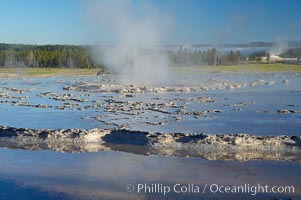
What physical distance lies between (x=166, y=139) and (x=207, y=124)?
2936 mm

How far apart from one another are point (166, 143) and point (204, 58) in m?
68.1

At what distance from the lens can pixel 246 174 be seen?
29.2 feet

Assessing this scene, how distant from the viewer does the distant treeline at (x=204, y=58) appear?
75.9 meters

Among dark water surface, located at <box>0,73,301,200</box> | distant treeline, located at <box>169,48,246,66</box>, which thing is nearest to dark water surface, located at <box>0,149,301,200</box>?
dark water surface, located at <box>0,73,301,200</box>

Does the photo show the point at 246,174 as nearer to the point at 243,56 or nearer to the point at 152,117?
the point at 152,117

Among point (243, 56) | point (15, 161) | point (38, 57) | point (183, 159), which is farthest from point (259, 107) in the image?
point (243, 56)

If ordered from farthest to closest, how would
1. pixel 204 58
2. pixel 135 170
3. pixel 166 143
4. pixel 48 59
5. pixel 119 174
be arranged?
pixel 204 58
pixel 48 59
pixel 166 143
pixel 135 170
pixel 119 174

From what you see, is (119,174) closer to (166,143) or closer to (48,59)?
(166,143)

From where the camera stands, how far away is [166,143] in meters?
11.6

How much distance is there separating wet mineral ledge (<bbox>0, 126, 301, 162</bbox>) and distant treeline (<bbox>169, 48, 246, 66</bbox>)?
62278 mm

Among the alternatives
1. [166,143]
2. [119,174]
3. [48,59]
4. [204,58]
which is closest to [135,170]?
[119,174]

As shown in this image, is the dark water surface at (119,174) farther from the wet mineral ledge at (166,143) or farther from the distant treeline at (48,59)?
the distant treeline at (48,59)

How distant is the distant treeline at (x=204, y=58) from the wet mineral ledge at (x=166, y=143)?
204 feet

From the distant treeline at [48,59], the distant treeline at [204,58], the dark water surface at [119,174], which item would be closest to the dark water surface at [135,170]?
the dark water surface at [119,174]
